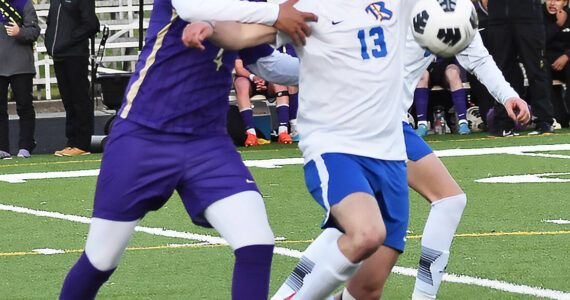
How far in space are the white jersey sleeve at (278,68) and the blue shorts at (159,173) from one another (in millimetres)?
532

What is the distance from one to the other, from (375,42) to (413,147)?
3.46 ft

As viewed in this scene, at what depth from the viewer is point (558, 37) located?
1611 cm

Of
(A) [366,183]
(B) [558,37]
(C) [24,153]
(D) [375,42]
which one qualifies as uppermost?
(D) [375,42]

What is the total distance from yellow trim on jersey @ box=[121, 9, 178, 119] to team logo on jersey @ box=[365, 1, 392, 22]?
80 centimetres

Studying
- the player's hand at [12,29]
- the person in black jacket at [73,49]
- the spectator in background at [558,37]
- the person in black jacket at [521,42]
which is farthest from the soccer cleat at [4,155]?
the spectator in background at [558,37]

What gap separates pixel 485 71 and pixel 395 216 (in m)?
1.46

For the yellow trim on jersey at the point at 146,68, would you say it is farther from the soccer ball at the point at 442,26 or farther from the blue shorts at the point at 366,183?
the soccer ball at the point at 442,26

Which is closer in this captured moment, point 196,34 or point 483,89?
point 196,34

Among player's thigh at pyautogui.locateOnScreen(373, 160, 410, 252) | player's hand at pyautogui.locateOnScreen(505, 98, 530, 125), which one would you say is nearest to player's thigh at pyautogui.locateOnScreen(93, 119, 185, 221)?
player's thigh at pyautogui.locateOnScreen(373, 160, 410, 252)

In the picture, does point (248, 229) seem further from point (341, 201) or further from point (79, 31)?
point (79, 31)

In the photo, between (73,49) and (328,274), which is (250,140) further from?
(328,274)

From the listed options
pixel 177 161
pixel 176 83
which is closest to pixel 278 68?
pixel 176 83

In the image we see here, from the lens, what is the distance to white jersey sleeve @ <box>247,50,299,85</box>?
5.06 metres

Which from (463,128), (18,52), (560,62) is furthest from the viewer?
(560,62)
